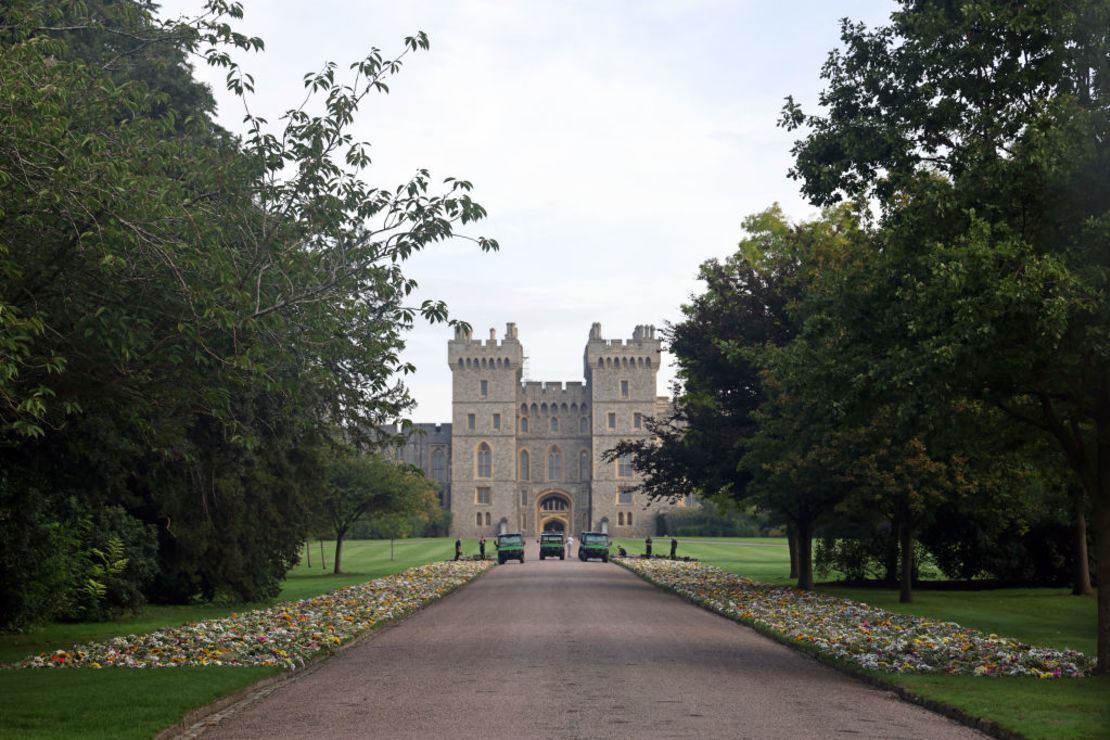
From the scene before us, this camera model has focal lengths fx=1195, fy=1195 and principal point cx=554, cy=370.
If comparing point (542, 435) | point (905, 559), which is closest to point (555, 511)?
point (542, 435)

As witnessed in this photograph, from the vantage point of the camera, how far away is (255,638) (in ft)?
60.8

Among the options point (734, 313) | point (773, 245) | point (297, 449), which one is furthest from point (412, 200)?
point (773, 245)

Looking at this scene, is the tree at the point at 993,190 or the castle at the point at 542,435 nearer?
the tree at the point at 993,190

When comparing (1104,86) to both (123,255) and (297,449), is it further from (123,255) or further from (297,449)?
(297,449)

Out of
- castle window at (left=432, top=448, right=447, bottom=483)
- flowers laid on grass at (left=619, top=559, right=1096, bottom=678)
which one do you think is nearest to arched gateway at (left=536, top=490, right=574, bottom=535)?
castle window at (left=432, top=448, right=447, bottom=483)

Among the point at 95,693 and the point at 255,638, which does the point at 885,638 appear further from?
the point at 95,693

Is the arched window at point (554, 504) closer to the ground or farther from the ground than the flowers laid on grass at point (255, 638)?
farther from the ground

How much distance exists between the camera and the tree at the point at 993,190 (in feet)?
45.2

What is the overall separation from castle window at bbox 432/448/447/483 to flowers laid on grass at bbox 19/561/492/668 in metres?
92.9

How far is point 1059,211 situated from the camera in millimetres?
14875

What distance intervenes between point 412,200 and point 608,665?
6730 mm

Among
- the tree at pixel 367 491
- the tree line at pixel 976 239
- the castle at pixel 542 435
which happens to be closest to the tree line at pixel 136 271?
the tree line at pixel 976 239

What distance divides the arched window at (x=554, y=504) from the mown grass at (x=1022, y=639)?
6606cm

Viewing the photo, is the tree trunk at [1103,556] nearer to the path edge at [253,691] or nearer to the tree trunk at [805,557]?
the path edge at [253,691]
